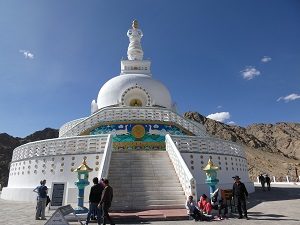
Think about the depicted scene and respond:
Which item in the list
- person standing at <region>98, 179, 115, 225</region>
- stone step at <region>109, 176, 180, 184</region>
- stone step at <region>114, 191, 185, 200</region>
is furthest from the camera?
stone step at <region>109, 176, 180, 184</region>

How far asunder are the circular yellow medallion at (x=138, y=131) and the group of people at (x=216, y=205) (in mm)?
9962

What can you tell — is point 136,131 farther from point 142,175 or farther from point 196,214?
point 196,214

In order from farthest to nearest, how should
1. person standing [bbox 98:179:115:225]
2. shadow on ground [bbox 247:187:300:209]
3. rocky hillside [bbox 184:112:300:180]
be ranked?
rocky hillside [bbox 184:112:300:180], shadow on ground [bbox 247:187:300:209], person standing [bbox 98:179:115:225]

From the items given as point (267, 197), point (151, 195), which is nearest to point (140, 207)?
point (151, 195)

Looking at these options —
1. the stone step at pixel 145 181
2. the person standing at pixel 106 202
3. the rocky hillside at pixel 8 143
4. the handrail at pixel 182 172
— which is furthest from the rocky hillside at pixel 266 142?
the person standing at pixel 106 202

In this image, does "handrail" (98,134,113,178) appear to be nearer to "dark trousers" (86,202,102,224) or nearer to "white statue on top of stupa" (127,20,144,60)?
"dark trousers" (86,202,102,224)

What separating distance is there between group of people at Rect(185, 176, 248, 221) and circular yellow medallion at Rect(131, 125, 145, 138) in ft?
32.7

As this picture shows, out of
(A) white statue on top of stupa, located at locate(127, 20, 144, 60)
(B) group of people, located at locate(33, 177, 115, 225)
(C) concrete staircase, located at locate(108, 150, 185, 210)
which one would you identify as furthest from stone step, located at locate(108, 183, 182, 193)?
(A) white statue on top of stupa, located at locate(127, 20, 144, 60)

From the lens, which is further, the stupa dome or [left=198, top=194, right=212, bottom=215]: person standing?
the stupa dome

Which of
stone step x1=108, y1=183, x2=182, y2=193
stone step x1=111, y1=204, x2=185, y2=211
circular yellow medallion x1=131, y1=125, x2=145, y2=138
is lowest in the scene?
stone step x1=111, y1=204, x2=185, y2=211

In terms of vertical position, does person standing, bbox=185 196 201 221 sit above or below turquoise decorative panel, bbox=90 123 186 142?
below

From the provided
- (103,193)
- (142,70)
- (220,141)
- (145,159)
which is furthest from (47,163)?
(142,70)

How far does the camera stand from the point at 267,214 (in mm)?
11438

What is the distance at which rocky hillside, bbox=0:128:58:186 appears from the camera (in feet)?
216
